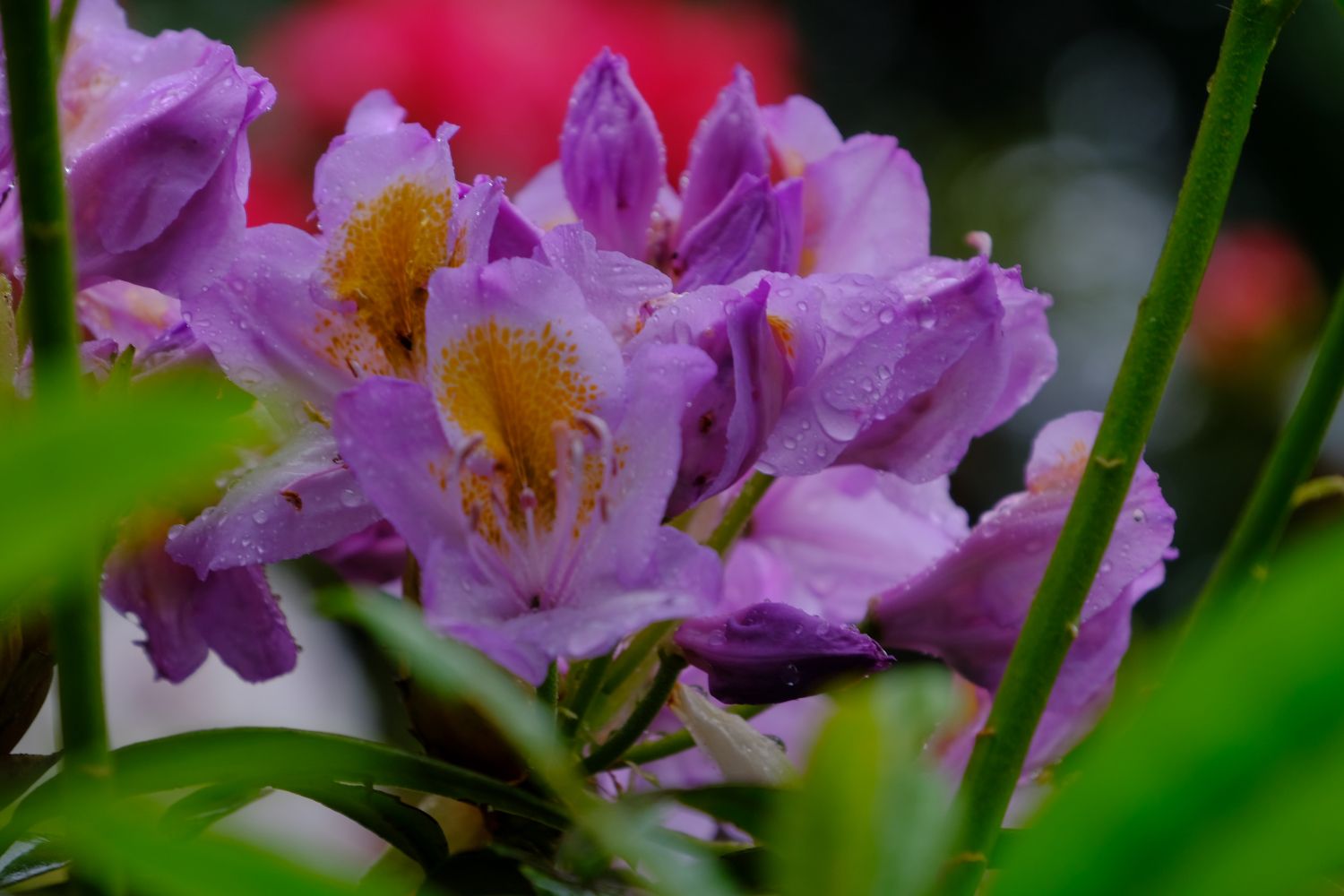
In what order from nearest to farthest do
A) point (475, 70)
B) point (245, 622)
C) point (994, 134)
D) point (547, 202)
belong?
point (245, 622) → point (547, 202) → point (475, 70) → point (994, 134)

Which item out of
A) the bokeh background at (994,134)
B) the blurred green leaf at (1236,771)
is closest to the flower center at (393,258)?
the blurred green leaf at (1236,771)

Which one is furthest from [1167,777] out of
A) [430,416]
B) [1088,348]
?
[1088,348]

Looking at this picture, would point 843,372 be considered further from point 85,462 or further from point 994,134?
point 994,134

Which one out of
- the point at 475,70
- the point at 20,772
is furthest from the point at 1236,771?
the point at 475,70

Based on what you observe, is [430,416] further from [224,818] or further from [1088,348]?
[1088,348]

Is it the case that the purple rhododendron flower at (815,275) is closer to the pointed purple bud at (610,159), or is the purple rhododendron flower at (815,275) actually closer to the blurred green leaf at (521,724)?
the pointed purple bud at (610,159)

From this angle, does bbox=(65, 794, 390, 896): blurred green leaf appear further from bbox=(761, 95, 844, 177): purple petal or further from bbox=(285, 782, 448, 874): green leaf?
bbox=(761, 95, 844, 177): purple petal

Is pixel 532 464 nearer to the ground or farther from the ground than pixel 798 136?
nearer to the ground
